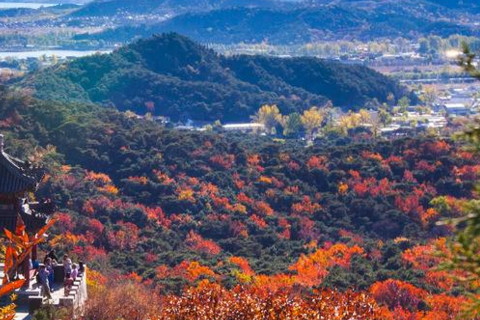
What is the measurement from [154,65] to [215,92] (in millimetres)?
7409

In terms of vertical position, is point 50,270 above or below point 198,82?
above

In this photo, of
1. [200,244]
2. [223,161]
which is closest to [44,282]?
[200,244]

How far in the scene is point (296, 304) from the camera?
72.3 ft

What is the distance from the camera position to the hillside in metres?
36.2

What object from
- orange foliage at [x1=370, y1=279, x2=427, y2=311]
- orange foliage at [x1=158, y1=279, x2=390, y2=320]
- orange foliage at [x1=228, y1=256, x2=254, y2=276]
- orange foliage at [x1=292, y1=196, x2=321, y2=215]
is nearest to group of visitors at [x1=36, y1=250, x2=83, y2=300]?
orange foliage at [x1=158, y1=279, x2=390, y2=320]

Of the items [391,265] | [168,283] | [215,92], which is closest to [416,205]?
[391,265]

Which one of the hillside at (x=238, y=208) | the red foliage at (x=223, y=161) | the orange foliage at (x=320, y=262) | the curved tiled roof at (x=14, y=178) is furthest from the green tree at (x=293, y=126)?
the curved tiled roof at (x=14, y=178)

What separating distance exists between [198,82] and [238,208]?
53892mm

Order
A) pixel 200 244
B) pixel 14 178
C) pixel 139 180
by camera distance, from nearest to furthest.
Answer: pixel 14 178
pixel 200 244
pixel 139 180

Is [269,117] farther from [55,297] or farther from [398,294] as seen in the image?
[55,297]

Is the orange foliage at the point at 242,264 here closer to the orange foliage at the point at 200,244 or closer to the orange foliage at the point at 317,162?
the orange foliage at the point at 200,244

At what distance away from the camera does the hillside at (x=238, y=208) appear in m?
36.2

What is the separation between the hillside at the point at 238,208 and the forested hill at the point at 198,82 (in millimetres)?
30031

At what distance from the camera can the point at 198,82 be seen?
107250mm
